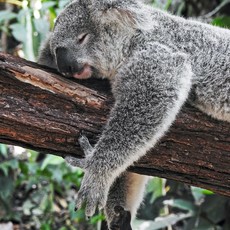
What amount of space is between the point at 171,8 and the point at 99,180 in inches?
149

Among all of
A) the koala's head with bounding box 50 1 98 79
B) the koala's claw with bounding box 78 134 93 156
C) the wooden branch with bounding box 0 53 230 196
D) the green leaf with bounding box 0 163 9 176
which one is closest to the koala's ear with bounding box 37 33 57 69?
the koala's head with bounding box 50 1 98 79

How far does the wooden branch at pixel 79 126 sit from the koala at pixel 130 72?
3.2 inches

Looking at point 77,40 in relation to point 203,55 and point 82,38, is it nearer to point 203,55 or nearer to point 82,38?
point 82,38

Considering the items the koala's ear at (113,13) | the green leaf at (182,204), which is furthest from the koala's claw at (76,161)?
the green leaf at (182,204)

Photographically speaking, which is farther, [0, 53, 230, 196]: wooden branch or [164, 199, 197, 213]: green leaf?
[164, 199, 197, 213]: green leaf

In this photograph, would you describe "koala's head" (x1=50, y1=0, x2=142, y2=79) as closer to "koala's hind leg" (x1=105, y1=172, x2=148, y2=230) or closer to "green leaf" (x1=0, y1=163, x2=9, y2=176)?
"koala's hind leg" (x1=105, y1=172, x2=148, y2=230)

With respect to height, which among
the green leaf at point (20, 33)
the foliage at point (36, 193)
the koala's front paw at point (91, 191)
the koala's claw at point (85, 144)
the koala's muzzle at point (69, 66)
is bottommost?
the foliage at point (36, 193)

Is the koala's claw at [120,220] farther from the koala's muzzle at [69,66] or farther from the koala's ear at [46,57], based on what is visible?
the koala's ear at [46,57]

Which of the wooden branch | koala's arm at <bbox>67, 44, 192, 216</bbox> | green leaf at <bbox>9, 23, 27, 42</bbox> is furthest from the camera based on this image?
green leaf at <bbox>9, 23, 27, 42</bbox>

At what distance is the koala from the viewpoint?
2889mm

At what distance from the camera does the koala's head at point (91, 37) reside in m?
3.22

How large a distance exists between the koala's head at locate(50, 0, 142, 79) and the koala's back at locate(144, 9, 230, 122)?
25cm

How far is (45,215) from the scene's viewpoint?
5.23 meters

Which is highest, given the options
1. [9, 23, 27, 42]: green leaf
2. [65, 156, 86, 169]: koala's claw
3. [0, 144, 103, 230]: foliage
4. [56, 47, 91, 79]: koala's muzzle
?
[9, 23, 27, 42]: green leaf
